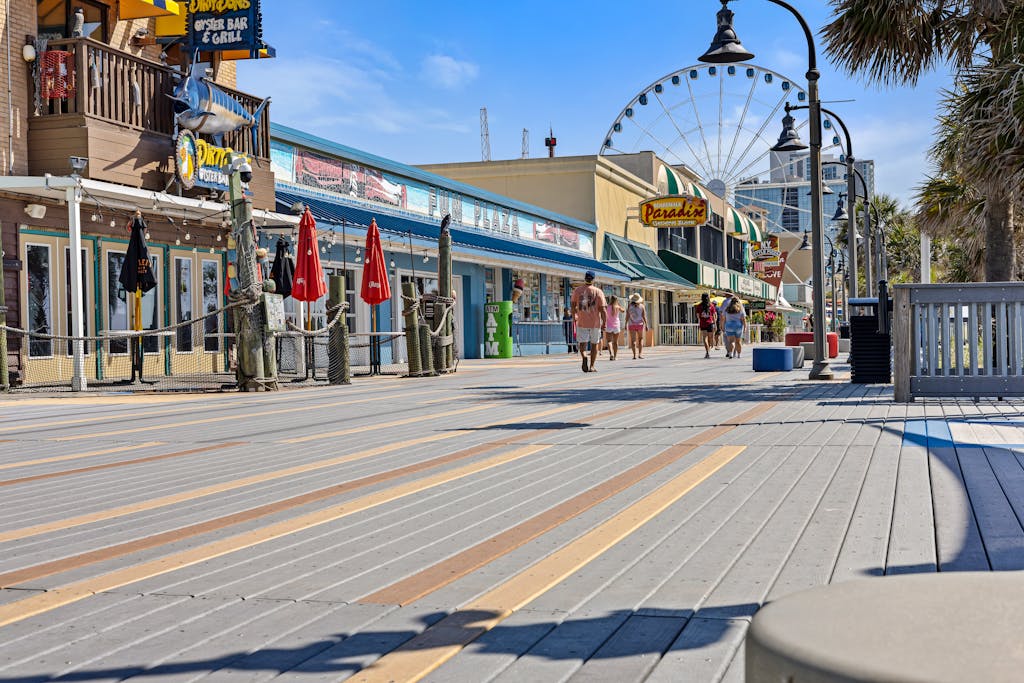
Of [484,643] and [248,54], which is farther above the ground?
[248,54]

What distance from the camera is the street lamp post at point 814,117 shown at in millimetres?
→ 16797

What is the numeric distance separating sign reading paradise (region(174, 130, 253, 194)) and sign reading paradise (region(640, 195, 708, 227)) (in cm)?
3000

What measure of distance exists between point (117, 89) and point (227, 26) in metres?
3.46

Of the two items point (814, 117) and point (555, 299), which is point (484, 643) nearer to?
point (814, 117)

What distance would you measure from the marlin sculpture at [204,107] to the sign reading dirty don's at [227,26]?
66cm

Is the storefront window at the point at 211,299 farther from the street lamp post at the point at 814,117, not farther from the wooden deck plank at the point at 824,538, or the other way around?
the wooden deck plank at the point at 824,538

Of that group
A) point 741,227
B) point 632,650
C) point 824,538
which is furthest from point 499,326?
point 741,227

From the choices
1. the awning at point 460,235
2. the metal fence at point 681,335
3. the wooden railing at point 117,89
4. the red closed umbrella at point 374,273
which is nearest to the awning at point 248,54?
the wooden railing at point 117,89

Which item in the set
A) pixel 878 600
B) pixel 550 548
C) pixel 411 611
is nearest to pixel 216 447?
pixel 550 548

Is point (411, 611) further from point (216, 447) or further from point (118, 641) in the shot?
point (216, 447)

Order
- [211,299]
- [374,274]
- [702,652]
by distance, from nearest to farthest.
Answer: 1. [702,652]
2. [374,274]
3. [211,299]

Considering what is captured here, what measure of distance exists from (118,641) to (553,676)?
1.28 m

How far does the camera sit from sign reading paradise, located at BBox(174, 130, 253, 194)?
1966cm

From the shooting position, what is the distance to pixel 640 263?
48938 millimetres
